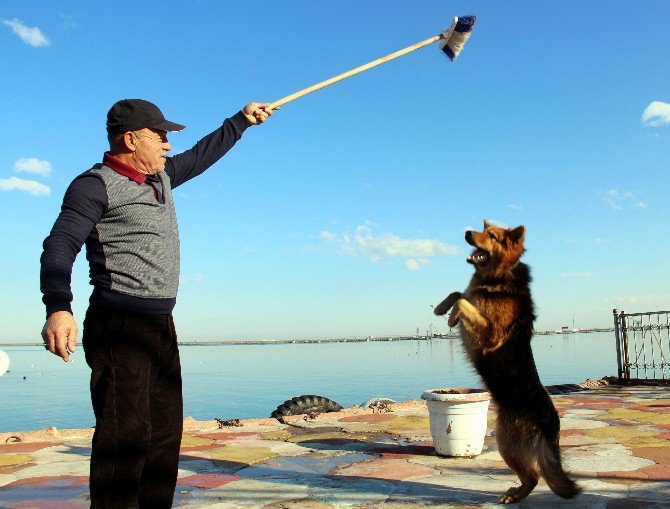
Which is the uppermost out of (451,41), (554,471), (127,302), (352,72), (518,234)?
(451,41)

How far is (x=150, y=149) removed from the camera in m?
2.80

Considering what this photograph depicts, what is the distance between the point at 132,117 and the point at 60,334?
1112 mm

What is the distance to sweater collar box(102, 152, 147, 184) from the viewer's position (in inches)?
106

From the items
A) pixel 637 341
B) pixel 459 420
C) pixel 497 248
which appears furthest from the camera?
pixel 637 341

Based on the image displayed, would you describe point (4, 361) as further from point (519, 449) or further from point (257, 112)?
point (519, 449)

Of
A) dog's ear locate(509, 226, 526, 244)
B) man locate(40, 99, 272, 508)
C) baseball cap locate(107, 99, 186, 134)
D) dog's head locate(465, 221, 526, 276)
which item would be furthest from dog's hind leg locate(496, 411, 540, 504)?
baseball cap locate(107, 99, 186, 134)

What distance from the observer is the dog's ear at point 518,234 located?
3.81 metres

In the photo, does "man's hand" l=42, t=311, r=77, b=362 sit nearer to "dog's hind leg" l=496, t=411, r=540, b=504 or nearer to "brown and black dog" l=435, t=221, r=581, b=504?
"brown and black dog" l=435, t=221, r=581, b=504

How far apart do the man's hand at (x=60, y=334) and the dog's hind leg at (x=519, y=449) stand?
2726mm

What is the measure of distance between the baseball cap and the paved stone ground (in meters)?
2.63

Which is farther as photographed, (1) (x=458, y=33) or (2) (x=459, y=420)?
(2) (x=459, y=420)

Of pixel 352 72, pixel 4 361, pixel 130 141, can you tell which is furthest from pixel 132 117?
pixel 4 361

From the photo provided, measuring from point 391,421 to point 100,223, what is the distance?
6.16 meters

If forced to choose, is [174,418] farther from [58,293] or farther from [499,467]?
[499,467]
